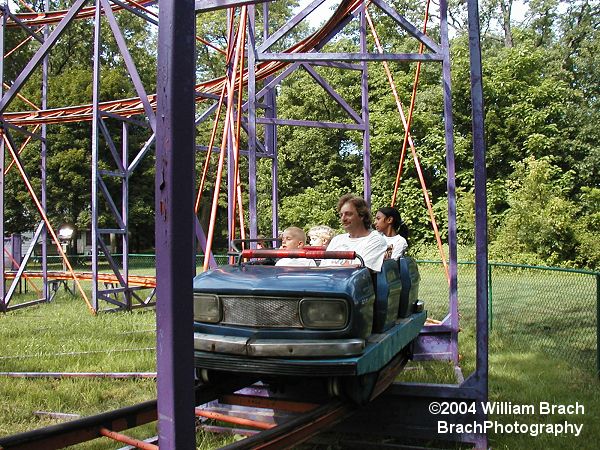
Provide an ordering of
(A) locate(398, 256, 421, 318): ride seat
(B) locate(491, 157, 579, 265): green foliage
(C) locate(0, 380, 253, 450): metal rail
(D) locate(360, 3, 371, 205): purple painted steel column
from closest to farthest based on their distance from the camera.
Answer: (C) locate(0, 380, 253, 450): metal rail
(A) locate(398, 256, 421, 318): ride seat
(D) locate(360, 3, 371, 205): purple painted steel column
(B) locate(491, 157, 579, 265): green foliage

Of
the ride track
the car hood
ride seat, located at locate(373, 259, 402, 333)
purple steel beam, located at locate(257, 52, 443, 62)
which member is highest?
purple steel beam, located at locate(257, 52, 443, 62)

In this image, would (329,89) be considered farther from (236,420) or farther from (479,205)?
(236,420)

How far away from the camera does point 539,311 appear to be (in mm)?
8836

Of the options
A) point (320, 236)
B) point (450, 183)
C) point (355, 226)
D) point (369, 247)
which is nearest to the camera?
point (369, 247)

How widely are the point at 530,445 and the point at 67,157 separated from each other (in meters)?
24.9

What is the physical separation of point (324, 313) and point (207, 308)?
2.15ft

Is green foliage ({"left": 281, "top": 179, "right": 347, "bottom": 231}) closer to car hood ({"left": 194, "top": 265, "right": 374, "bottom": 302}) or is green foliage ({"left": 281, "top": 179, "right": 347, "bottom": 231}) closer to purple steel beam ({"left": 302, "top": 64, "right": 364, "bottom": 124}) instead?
purple steel beam ({"left": 302, "top": 64, "right": 364, "bottom": 124})

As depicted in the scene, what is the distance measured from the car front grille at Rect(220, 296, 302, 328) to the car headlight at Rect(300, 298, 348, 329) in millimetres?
40

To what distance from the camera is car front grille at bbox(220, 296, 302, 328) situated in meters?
2.97

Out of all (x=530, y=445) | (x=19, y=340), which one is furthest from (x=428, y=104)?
(x=530, y=445)

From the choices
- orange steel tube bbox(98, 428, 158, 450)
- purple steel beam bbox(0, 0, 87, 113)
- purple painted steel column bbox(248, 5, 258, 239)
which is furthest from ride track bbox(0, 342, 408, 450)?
purple steel beam bbox(0, 0, 87, 113)

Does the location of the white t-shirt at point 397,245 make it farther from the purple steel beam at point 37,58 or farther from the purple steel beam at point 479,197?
the purple steel beam at point 37,58

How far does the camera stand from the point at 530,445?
3723 millimetres

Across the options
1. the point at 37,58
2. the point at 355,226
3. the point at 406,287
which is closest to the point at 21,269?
the point at 37,58
